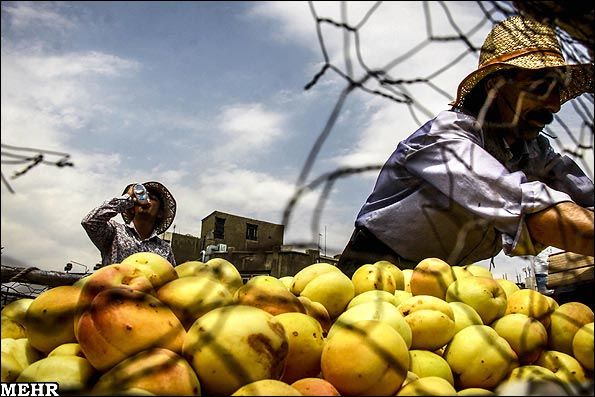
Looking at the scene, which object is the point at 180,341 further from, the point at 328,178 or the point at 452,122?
the point at 452,122

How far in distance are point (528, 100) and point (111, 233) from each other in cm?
326

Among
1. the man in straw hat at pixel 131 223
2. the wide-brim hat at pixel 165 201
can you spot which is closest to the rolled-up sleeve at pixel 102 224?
the man in straw hat at pixel 131 223

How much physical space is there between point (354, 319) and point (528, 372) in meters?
0.45

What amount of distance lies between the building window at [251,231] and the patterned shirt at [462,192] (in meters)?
19.9

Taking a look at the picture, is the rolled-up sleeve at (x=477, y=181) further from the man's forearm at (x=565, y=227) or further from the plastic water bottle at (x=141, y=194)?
the plastic water bottle at (x=141, y=194)

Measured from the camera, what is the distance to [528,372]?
133 cm

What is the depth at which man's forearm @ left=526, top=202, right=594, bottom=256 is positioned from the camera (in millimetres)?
1645

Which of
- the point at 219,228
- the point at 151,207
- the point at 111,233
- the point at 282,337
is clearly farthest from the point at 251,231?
the point at 282,337

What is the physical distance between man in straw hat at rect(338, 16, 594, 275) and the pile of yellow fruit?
0.34 meters

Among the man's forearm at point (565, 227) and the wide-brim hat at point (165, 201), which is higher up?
the wide-brim hat at point (165, 201)

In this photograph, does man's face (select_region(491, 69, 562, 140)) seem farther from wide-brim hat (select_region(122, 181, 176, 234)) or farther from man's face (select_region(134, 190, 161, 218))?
wide-brim hat (select_region(122, 181, 176, 234))

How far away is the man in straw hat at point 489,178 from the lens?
1.93 metres

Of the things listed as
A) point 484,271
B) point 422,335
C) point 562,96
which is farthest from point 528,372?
point 562,96

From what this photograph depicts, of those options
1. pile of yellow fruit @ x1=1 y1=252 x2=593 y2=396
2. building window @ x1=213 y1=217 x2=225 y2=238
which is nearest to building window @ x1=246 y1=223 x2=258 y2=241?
building window @ x1=213 y1=217 x2=225 y2=238
